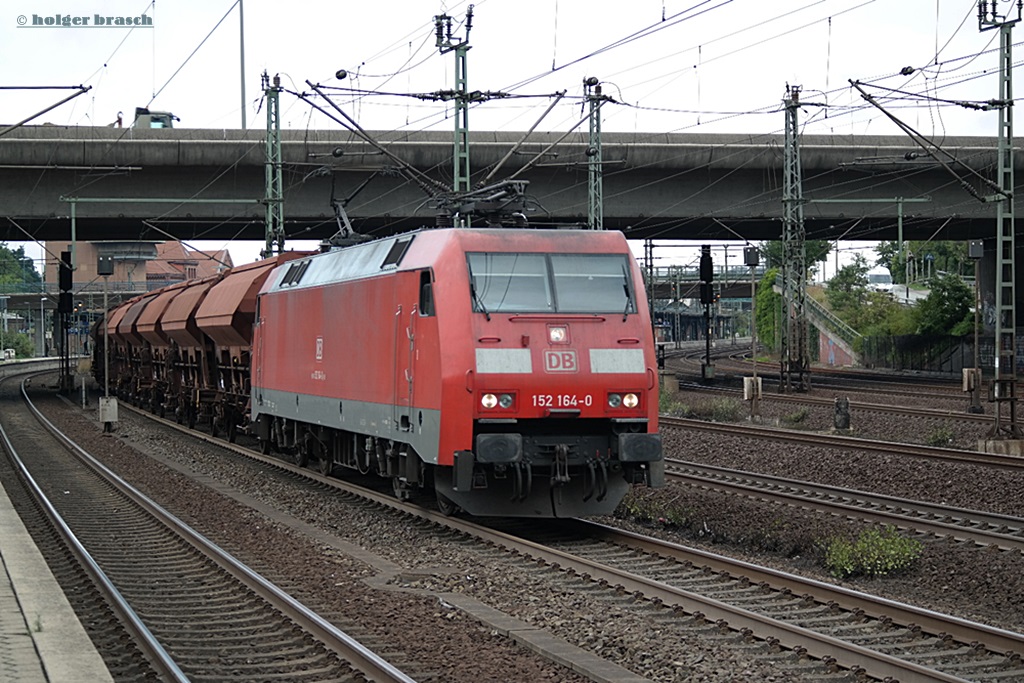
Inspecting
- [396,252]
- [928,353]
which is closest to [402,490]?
[396,252]

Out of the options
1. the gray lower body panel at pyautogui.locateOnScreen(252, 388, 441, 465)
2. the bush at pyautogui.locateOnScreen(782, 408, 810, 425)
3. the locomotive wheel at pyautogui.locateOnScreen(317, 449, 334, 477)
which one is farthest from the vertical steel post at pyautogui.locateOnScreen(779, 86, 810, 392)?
the locomotive wheel at pyautogui.locateOnScreen(317, 449, 334, 477)

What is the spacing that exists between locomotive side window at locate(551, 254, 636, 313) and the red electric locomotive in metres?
0.01

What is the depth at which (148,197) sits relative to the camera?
41188mm

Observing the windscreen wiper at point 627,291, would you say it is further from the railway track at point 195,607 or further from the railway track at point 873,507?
the railway track at point 195,607

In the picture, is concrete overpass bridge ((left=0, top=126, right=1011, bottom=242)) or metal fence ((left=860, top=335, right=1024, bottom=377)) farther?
metal fence ((left=860, top=335, right=1024, bottom=377))

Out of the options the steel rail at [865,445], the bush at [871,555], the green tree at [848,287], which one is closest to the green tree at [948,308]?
the green tree at [848,287]

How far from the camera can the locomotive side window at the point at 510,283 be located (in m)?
13.7

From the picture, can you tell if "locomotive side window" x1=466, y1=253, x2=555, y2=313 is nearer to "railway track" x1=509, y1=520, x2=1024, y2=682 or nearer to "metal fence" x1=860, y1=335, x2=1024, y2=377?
"railway track" x1=509, y1=520, x2=1024, y2=682

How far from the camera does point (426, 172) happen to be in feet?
139

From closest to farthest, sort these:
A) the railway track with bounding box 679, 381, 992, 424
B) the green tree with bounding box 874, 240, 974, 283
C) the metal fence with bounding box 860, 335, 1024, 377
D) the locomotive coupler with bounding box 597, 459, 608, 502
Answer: the locomotive coupler with bounding box 597, 459, 608, 502 < the railway track with bounding box 679, 381, 992, 424 < the metal fence with bounding box 860, 335, 1024, 377 < the green tree with bounding box 874, 240, 974, 283

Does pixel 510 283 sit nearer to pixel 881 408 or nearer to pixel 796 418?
pixel 796 418

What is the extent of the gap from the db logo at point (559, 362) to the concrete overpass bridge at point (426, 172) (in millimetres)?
26458

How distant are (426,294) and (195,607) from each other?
4.57 metres

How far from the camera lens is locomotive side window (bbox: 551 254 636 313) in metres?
14.1
